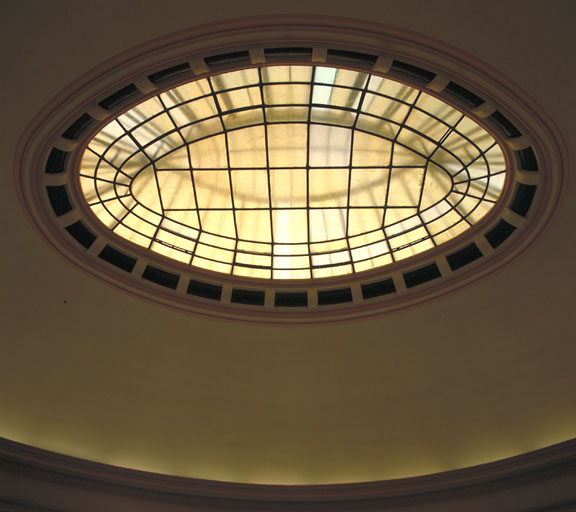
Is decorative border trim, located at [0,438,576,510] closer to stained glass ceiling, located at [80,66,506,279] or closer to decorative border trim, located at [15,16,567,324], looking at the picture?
decorative border trim, located at [15,16,567,324]

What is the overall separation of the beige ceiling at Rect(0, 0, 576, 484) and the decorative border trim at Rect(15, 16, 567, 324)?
52 centimetres

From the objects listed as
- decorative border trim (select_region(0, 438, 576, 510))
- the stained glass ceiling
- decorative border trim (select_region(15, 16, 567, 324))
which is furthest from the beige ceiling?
the stained glass ceiling

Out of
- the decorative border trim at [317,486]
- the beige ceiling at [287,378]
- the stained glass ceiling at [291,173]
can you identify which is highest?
the stained glass ceiling at [291,173]

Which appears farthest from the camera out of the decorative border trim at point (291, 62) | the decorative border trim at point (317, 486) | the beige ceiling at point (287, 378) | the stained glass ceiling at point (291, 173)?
the beige ceiling at point (287, 378)

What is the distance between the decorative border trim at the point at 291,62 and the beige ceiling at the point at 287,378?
20.6 inches

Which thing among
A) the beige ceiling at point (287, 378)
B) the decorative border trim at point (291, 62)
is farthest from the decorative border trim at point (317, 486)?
the decorative border trim at point (291, 62)

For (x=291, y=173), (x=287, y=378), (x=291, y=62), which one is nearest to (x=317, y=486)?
(x=287, y=378)

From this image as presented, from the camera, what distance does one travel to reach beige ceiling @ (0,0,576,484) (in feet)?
50.0

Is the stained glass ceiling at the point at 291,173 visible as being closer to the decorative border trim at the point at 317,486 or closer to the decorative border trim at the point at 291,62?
the decorative border trim at the point at 291,62

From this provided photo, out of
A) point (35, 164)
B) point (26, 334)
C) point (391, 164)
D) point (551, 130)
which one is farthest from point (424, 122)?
point (26, 334)

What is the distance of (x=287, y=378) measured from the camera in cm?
1781

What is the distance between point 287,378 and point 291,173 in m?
7.03

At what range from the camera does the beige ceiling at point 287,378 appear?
15.2m

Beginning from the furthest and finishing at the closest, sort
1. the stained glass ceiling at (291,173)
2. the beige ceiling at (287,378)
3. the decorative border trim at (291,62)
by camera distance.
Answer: the beige ceiling at (287,378) → the stained glass ceiling at (291,173) → the decorative border trim at (291,62)
